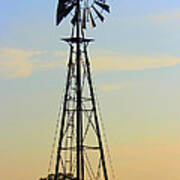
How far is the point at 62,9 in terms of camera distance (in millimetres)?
54875

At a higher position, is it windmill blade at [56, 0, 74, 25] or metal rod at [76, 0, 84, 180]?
windmill blade at [56, 0, 74, 25]

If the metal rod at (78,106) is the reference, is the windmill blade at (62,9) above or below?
above

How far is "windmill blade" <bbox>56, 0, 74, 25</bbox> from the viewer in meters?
54.7

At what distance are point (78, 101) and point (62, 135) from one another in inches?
107

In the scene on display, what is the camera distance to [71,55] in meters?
54.7

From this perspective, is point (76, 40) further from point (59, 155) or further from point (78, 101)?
point (59, 155)

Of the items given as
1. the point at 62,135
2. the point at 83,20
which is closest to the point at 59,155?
the point at 62,135

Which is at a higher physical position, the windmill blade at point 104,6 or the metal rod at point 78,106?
the windmill blade at point 104,6

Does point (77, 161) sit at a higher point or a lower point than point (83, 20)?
lower

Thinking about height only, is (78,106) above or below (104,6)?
below

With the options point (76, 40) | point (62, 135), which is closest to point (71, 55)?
point (76, 40)

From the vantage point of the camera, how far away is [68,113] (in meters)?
54.1

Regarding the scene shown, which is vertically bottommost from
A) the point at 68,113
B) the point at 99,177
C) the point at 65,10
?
the point at 99,177

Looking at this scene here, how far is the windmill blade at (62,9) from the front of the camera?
54.7m
